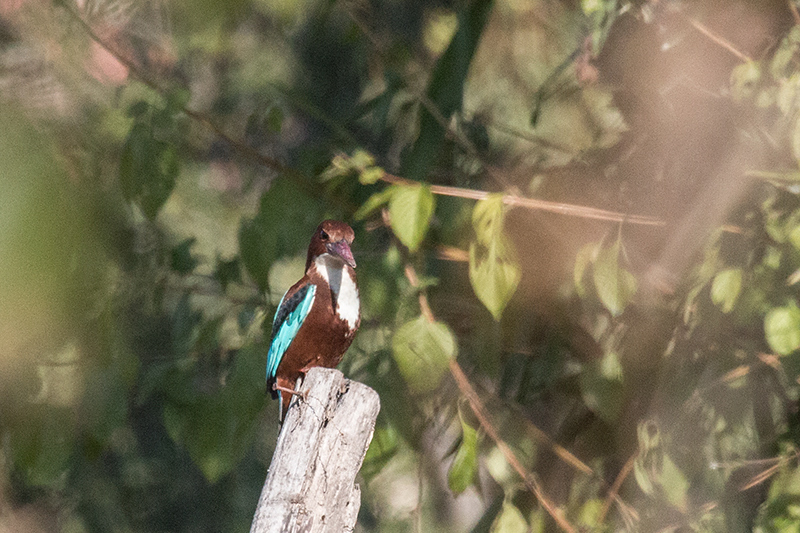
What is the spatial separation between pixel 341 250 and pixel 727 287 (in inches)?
31.5

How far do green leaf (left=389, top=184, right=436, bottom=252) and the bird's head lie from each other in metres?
0.11

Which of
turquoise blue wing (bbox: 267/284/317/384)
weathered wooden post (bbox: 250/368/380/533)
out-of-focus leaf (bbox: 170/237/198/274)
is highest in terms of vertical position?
weathered wooden post (bbox: 250/368/380/533)

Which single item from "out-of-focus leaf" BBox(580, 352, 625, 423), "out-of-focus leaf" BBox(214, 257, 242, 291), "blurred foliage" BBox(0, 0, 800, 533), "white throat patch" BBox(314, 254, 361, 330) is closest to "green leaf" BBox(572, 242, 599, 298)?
"blurred foliage" BBox(0, 0, 800, 533)

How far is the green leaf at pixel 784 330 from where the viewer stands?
150 centimetres

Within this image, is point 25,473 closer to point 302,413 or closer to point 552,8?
point 302,413

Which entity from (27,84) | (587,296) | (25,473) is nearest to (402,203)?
(587,296)

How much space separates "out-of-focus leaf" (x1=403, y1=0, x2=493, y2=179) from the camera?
1.70 meters

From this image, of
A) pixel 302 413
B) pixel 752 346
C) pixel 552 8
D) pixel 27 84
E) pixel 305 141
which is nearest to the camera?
pixel 302 413

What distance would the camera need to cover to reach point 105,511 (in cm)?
269

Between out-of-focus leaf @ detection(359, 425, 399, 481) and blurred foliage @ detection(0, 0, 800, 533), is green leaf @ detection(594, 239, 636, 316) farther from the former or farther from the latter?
out-of-focus leaf @ detection(359, 425, 399, 481)

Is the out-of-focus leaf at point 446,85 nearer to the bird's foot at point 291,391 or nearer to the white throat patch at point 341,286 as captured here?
Answer: the white throat patch at point 341,286

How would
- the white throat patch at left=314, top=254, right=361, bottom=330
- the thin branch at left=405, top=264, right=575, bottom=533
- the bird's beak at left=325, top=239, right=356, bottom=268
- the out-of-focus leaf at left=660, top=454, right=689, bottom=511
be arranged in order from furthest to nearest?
the out-of-focus leaf at left=660, top=454, right=689, bottom=511
the thin branch at left=405, top=264, right=575, bottom=533
the white throat patch at left=314, top=254, right=361, bottom=330
the bird's beak at left=325, top=239, right=356, bottom=268

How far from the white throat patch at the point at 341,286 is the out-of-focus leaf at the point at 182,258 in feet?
1.76

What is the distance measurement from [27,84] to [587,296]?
1.40 metres
